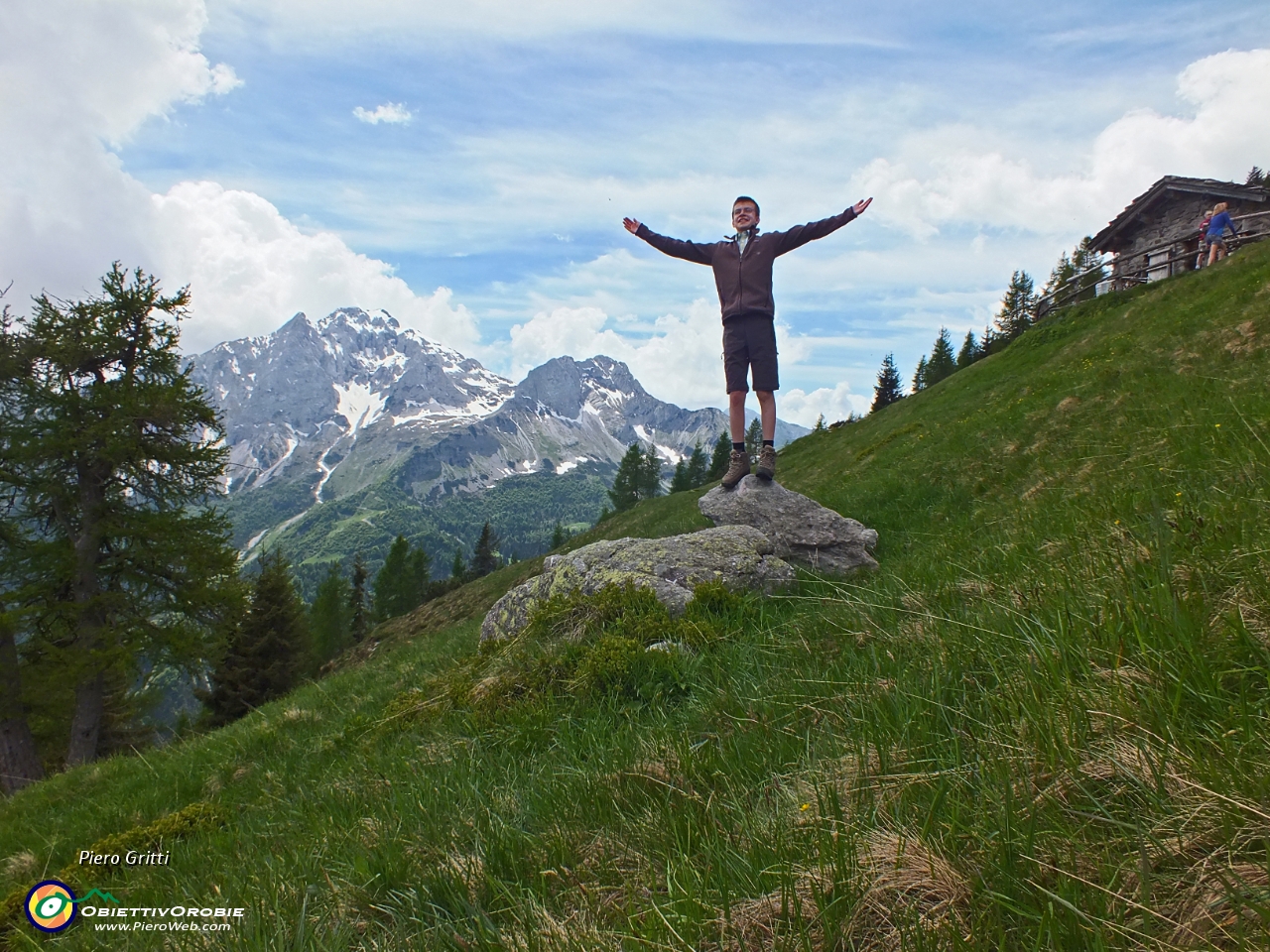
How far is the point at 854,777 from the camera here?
2193 millimetres

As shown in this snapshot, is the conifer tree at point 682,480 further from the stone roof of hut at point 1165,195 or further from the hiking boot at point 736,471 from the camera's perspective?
the hiking boot at point 736,471

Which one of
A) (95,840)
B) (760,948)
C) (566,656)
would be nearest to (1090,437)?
(566,656)

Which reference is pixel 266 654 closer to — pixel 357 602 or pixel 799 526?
pixel 357 602

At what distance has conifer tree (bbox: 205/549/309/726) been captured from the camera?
39688mm

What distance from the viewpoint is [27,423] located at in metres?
18.1

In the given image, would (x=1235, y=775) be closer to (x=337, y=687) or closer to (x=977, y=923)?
(x=977, y=923)

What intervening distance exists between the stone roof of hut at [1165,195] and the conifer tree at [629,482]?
7968cm

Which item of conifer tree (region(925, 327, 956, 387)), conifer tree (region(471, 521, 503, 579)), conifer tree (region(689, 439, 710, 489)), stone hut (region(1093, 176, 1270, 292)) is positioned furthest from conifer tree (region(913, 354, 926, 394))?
conifer tree (region(471, 521, 503, 579))

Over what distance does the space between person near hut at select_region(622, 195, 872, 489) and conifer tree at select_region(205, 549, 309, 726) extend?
126ft

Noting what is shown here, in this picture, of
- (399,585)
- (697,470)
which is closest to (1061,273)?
(697,470)

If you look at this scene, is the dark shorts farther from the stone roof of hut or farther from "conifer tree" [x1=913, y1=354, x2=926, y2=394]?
"conifer tree" [x1=913, y1=354, x2=926, y2=394]

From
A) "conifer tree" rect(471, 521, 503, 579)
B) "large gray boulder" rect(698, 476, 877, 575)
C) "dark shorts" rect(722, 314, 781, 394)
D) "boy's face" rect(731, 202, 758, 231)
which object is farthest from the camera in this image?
"conifer tree" rect(471, 521, 503, 579)

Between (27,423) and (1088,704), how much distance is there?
26.1m

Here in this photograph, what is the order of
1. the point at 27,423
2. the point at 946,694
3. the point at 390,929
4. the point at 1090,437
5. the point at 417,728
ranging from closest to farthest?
1. the point at 390,929
2. the point at 946,694
3. the point at 417,728
4. the point at 1090,437
5. the point at 27,423
